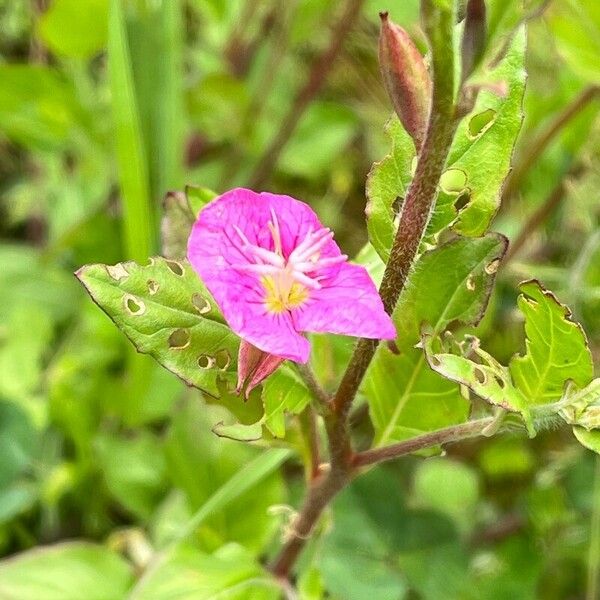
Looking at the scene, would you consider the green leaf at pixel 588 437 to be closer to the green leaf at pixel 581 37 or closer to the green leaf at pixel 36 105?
the green leaf at pixel 581 37

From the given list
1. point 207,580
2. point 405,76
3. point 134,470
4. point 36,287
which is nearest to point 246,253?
point 405,76

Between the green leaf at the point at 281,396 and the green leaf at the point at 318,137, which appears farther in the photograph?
the green leaf at the point at 318,137

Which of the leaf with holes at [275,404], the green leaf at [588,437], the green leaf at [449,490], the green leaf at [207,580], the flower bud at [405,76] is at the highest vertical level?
the flower bud at [405,76]

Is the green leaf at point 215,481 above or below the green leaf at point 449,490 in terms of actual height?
above

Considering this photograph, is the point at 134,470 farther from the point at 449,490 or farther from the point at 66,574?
the point at 449,490

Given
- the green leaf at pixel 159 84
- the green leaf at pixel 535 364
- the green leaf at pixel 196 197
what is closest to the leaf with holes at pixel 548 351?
the green leaf at pixel 535 364

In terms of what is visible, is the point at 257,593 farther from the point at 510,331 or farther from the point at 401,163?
the point at 510,331
